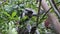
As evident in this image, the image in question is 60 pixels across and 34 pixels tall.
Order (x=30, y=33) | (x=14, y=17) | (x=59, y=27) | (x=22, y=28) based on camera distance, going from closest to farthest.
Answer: (x=59, y=27), (x=30, y=33), (x=22, y=28), (x=14, y=17)

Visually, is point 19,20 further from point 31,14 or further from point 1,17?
point 1,17

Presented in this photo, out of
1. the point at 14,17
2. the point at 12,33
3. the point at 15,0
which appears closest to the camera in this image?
the point at 12,33

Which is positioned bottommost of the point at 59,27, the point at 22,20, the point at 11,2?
the point at 59,27

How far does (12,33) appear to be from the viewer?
0.50 meters

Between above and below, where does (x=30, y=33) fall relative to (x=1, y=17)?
below

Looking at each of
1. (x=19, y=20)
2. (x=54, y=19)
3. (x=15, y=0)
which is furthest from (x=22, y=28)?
(x=15, y=0)

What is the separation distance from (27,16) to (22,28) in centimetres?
8

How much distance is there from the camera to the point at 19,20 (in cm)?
97

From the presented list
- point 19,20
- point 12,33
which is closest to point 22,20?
point 19,20

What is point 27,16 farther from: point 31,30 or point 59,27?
point 59,27

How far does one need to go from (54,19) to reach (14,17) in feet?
2.49

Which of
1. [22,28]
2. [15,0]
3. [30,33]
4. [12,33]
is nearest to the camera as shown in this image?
[12,33]

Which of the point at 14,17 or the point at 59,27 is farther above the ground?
the point at 14,17

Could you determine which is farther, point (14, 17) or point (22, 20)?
point (14, 17)
